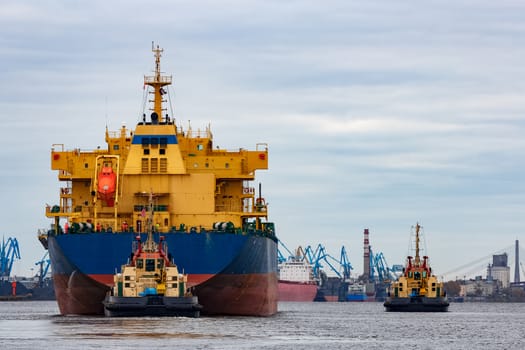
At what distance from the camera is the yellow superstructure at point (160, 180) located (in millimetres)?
84000

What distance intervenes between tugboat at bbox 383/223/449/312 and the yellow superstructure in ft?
94.0

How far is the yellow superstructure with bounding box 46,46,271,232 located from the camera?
8400 centimetres

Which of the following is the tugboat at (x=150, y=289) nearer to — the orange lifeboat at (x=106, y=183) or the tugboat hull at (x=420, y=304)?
the orange lifeboat at (x=106, y=183)

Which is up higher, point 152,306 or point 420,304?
point 152,306

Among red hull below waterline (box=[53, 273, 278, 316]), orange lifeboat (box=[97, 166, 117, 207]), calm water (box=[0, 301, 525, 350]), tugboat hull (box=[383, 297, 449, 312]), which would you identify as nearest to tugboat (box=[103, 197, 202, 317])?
calm water (box=[0, 301, 525, 350])

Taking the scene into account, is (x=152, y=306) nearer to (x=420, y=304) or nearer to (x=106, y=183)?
(x=106, y=183)

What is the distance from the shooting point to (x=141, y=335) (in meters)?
61.3

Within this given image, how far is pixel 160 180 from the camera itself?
3354 inches

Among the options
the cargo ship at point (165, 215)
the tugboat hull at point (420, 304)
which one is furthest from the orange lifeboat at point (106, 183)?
the tugboat hull at point (420, 304)

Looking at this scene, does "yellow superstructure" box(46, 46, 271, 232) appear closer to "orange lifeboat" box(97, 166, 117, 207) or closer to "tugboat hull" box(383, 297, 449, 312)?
"orange lifeboat" box(97, 166, 117, 207)

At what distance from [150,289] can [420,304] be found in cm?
4617

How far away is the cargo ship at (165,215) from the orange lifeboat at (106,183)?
0.06 metres

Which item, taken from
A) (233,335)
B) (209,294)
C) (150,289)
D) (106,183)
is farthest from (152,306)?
(106,183)

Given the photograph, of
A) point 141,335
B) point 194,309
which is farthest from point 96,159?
point 141,335
